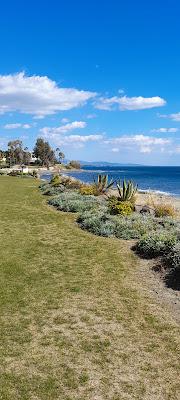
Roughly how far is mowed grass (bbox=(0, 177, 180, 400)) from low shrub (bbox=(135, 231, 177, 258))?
0.48m

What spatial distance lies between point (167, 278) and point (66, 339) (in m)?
4.59

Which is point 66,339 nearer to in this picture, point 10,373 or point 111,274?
point 10,373

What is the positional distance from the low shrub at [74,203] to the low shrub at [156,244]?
9173mm

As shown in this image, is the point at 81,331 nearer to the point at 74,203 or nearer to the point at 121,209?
the point at 121,209

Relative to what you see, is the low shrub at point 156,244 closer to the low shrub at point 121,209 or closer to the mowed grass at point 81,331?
the mowed grass at point 81,331

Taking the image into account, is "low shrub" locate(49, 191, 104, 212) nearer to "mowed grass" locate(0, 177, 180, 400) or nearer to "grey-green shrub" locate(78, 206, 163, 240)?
"grey-green shrub" locate(78, 206, 163, 240)

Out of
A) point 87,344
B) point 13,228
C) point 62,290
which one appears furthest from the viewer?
point 13,228

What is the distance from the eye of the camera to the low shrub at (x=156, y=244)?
44.7ft

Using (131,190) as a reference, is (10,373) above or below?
below

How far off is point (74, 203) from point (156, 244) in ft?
38.7

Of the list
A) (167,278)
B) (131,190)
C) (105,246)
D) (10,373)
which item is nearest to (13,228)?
(105,246)

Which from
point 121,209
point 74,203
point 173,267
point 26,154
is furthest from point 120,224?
point 26,154

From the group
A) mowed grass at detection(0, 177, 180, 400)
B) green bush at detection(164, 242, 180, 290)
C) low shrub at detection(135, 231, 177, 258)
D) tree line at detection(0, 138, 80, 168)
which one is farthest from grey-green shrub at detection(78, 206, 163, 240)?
tree line at detection(0, 138, 80, 168)

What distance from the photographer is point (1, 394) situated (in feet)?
20.3
